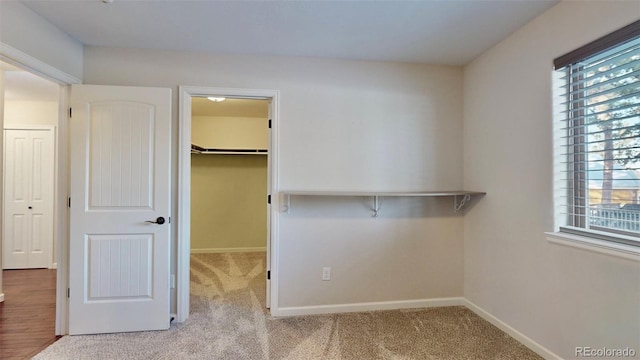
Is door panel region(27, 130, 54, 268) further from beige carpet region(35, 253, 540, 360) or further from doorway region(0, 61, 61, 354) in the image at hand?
beige carpet region(35, 253, 540, 360)

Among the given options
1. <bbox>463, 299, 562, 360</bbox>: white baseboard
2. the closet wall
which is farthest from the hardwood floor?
<bbox>463, 299, 562, 360</bbox>: white baseboard

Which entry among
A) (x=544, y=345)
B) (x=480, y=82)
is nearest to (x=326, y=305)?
(x=544, y=345)

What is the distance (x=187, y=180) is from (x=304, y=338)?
1672 mm

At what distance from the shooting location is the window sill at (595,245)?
1620 mm

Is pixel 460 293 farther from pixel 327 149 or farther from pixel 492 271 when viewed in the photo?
pixel 327 149

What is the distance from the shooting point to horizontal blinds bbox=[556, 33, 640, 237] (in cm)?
168

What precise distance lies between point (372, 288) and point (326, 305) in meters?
0.48

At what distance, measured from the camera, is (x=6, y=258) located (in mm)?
4227

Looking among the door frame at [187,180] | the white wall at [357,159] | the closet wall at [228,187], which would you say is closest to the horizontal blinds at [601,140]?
the white wall at [357,159]

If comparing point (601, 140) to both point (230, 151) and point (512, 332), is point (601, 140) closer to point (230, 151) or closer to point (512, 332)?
point (512, 332)

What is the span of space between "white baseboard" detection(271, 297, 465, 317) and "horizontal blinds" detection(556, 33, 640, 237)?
1425 millimetres

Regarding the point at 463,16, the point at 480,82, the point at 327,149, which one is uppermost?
the point at 463,16

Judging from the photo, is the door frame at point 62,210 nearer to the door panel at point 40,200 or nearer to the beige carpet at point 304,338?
the beige carpet at point 304,338

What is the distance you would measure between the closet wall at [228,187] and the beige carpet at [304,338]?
2.24m
